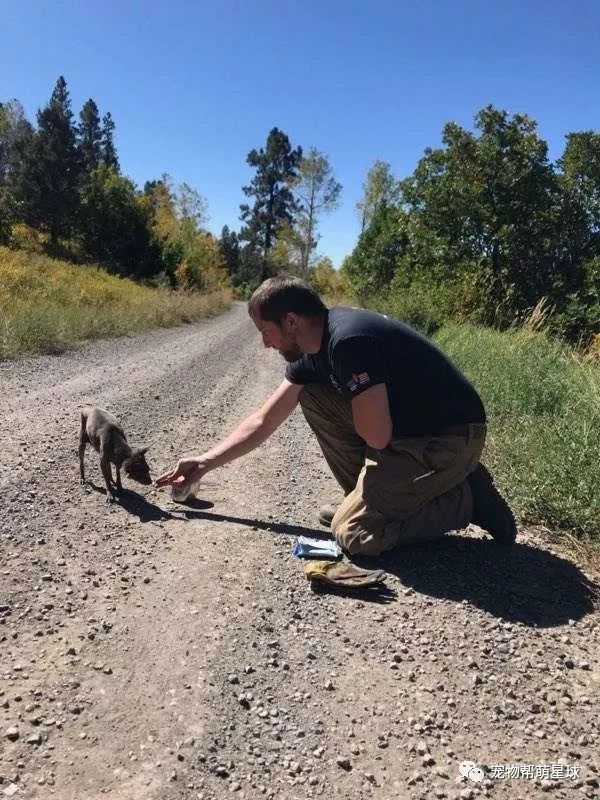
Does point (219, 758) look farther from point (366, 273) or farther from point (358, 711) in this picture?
point (366, 273)

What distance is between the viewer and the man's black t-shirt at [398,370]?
327 centimetres

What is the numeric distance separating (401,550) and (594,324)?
1233cm

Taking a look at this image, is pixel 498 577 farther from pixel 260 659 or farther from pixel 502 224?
pixel 502 224

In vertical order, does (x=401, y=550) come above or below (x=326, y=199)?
below

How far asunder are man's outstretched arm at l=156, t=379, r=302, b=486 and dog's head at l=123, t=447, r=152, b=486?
1.22ft

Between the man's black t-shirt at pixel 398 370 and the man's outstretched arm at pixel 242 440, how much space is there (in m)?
0.41

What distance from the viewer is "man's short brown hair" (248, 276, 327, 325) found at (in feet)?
11.0

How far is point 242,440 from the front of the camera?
4.14 meters

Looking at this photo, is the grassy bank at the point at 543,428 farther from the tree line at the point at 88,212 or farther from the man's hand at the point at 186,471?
the tree line at the point at 88,212

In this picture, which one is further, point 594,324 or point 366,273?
point 366,273

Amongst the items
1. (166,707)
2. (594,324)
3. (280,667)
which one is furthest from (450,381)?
(594,324)

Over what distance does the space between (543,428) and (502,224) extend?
12.7 meters

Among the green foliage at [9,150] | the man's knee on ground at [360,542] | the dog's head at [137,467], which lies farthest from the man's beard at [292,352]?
the green foliage at [9,150]

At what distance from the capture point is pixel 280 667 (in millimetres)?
2568
